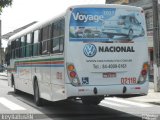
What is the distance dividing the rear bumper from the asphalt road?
0.82m

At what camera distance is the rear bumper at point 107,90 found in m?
13.4

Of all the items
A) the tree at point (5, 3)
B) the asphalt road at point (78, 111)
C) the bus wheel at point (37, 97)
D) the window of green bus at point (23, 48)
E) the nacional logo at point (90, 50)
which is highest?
the tree at point (5, 3)

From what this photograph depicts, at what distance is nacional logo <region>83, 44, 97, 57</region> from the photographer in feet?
44.7

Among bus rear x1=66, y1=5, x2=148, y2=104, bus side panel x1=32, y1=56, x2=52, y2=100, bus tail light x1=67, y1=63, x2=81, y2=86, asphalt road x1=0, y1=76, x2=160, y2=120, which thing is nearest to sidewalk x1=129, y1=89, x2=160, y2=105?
asphalt road x1=0, y1=76, x2=160, y2=120

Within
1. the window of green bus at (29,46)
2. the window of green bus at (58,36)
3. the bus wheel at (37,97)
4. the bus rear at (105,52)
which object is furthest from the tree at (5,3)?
the bus rear at (105,52)

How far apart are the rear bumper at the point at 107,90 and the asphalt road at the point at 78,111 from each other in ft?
2.68

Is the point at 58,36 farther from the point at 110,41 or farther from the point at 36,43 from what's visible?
the point at 36,43

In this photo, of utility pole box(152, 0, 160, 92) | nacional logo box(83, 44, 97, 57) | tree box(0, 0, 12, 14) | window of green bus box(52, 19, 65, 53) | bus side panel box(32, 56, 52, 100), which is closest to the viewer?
nacional logo box(83, 44, 97, 57)

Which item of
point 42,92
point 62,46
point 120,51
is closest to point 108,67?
point 120,51

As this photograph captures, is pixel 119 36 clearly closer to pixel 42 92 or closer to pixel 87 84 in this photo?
pixel 87 84

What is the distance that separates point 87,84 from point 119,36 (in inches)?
67.6

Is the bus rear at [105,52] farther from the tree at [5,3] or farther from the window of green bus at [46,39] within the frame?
the tree at [5,3]

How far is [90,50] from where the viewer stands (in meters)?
13.7

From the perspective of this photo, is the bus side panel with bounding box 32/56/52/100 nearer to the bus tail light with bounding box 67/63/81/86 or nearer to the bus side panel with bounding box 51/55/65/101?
the bus side panel with bounding box 51/55/65/101
